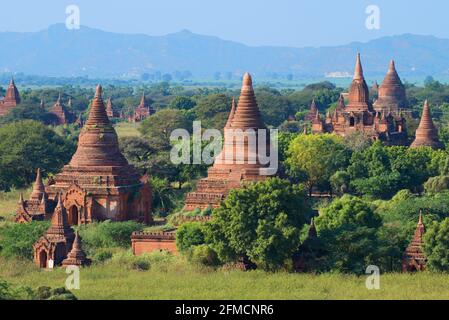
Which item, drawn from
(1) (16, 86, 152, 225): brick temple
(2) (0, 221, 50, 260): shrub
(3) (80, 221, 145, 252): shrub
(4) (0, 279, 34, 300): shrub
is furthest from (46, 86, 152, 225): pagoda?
(4) (0, 279, 34, 300): shrub

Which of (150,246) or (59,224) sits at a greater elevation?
(59,224)

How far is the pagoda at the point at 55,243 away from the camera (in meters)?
39.5

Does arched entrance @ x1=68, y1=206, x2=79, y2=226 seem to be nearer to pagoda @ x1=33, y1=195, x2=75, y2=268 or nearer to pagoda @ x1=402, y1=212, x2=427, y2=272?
pagoda @ x1=33, y1=195, x2=75, y2=268

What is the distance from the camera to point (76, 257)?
38531 millimetres

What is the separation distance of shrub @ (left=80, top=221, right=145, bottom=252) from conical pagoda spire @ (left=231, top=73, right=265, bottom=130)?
22.9ft

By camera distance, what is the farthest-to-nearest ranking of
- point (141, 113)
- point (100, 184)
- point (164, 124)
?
point (141, 113) < point (164, 124) < point (100, 184)

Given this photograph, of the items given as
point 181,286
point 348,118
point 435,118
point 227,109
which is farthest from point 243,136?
point 435,118

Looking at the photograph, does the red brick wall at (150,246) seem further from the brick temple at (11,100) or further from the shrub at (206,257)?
the brick temple at (11,100)

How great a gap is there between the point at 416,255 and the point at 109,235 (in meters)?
11.3

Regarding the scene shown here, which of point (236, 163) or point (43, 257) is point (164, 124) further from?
point (43, 257)

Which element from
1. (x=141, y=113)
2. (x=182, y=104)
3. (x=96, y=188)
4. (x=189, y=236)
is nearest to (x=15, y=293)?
(x=189, y=236)

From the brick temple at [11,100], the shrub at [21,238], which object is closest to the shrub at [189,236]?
the shrub at [21,238]

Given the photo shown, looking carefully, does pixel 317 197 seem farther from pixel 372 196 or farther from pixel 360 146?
pixel 360 146

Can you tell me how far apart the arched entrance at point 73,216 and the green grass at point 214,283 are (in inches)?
286
